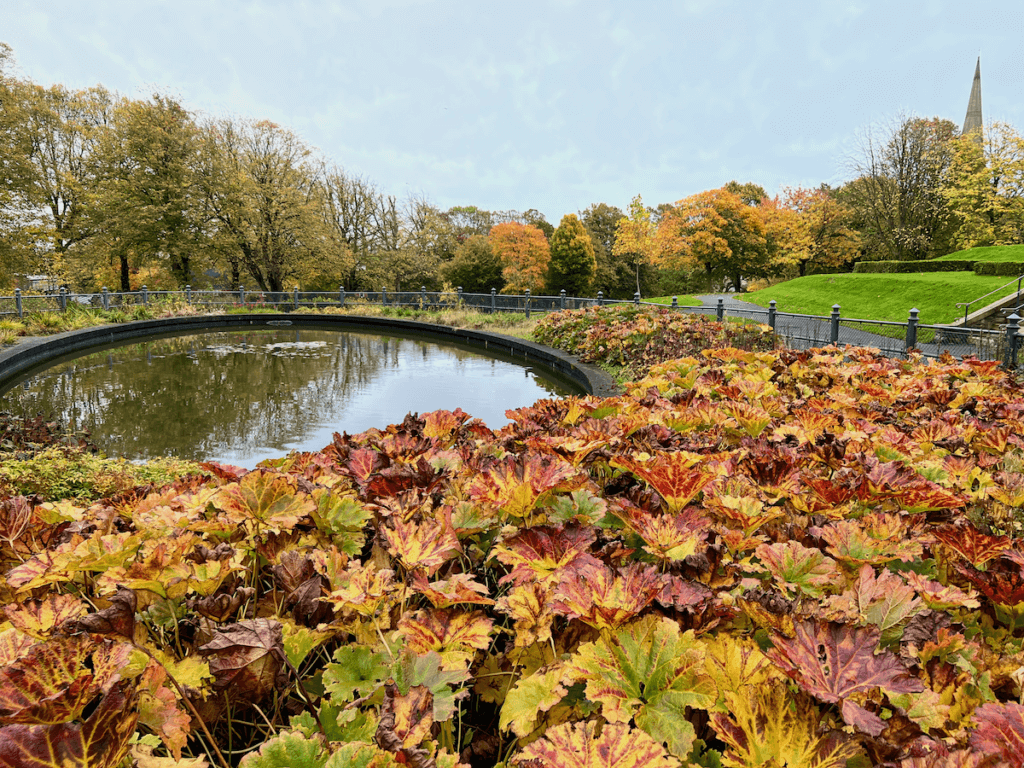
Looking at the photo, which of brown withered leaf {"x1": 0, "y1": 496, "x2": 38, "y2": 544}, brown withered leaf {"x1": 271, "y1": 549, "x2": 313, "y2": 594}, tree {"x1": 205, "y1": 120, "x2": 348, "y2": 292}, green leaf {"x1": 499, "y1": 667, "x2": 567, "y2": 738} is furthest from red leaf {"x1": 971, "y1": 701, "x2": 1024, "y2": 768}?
tree {"x1": 205, "y1": 120, "x2": 348, "y2": 292}

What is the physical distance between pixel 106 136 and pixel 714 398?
2990 centimetres

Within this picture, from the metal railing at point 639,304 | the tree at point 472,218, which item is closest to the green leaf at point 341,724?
the metal railing at point 639,304

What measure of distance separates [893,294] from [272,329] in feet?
74.2

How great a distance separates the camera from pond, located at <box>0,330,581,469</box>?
6.71m

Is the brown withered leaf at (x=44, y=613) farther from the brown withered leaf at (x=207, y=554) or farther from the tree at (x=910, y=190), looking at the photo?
the tree at (x=910, y=190)

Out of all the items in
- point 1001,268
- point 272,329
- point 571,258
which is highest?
point 571,258

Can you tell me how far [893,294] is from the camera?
64.5ft

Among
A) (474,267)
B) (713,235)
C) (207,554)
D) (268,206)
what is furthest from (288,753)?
(713,235)

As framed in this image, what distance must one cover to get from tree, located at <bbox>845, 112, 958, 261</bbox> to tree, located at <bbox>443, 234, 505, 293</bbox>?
70.6 feet

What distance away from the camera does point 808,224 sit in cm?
3472

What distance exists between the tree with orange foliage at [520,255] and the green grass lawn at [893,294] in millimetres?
12986

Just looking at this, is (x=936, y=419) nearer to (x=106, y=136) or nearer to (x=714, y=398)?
(x=714, y=398)

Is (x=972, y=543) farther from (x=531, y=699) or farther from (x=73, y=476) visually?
(x=73, y=476)

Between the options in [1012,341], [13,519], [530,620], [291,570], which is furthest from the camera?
[1012,341]
